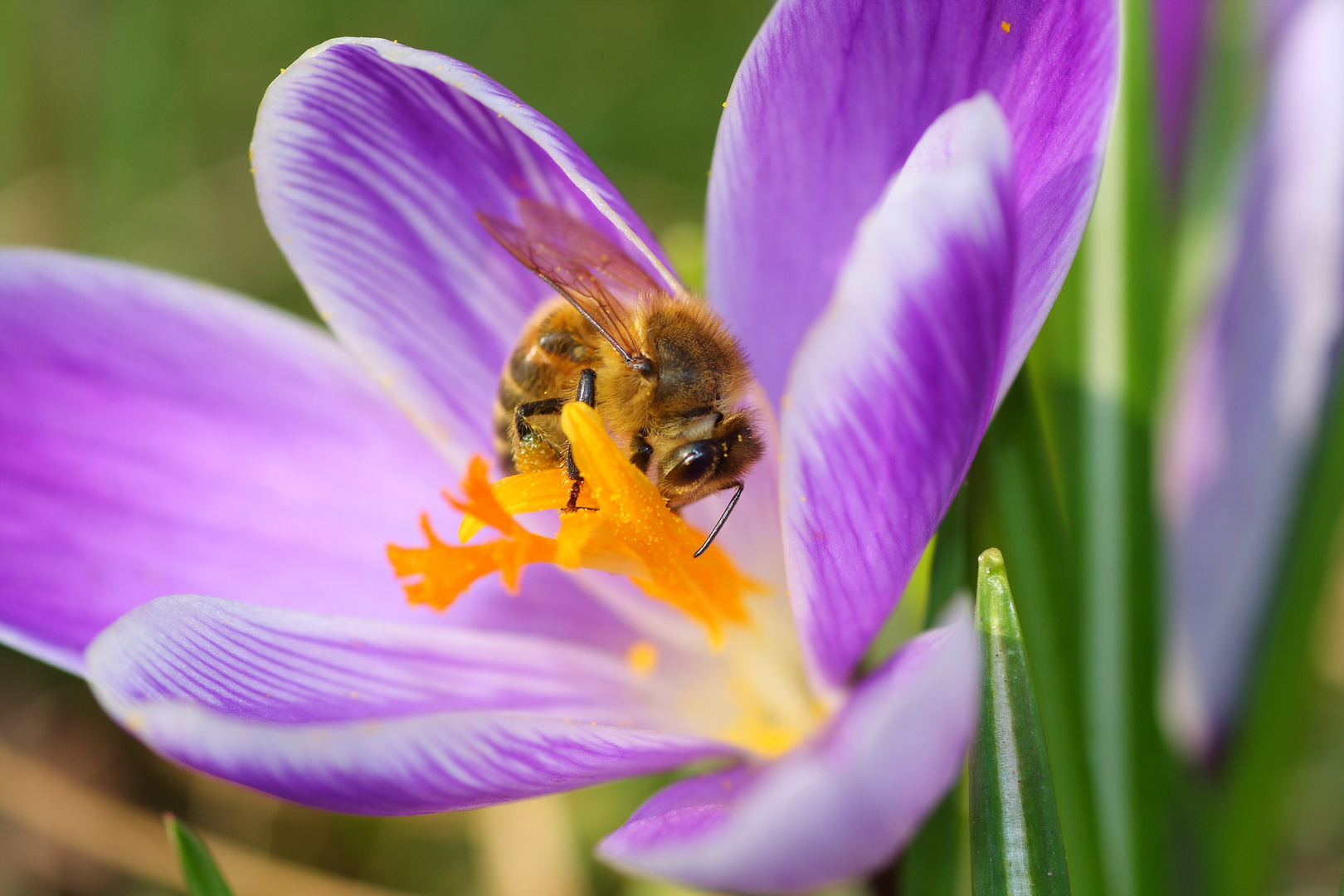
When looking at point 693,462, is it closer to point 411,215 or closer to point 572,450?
point 572,450

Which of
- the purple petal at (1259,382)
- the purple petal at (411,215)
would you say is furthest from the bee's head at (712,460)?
the purple petal at (1259,382)

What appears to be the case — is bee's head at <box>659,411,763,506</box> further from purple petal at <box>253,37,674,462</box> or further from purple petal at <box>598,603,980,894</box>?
purple petal at <box>598,603,980,894</box>

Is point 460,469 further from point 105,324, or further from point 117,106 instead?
point 117,106

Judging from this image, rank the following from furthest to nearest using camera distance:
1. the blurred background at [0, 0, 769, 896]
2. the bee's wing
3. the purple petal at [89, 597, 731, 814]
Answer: the blurred background at [0, 0, 769, 896]
the bee's wing
the purple petal at [89, 597, 731, 814]

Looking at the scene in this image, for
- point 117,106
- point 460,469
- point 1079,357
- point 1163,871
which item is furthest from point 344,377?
point 117,106

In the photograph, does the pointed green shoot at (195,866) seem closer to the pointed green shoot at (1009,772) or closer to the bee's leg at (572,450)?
the bee's leg at (572,450)

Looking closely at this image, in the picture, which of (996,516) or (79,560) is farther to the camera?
(79,560)

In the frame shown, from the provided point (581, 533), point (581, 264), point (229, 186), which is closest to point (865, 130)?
point (581, 264)

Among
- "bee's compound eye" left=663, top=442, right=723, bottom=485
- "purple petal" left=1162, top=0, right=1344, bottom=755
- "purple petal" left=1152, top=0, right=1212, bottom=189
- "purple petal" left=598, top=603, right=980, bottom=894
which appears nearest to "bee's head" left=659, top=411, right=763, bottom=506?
"bee's compound eye" left=663, top=442, right=723, bottom=485
